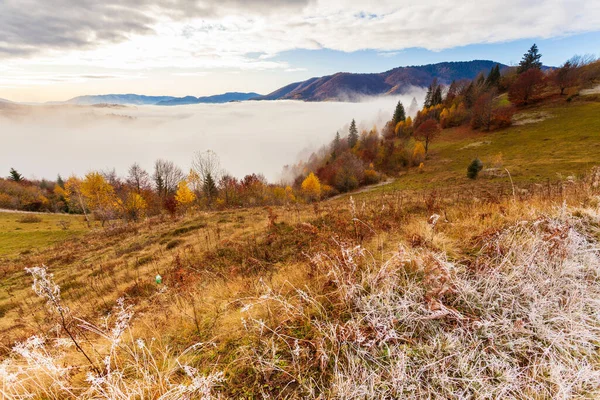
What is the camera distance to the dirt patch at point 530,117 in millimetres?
61184

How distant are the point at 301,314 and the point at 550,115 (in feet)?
284

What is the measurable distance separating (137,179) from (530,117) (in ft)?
319

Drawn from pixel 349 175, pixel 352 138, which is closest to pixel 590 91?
pixel 352 138

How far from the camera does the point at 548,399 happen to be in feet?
6.48

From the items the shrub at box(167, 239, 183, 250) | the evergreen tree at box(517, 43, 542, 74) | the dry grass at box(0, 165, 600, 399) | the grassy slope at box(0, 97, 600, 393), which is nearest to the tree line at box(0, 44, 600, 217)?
the evergreen tree at box(517, 43, 542, 74)

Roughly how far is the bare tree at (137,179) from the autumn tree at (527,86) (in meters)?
103

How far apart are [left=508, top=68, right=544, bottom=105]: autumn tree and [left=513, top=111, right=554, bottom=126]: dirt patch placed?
7.36m

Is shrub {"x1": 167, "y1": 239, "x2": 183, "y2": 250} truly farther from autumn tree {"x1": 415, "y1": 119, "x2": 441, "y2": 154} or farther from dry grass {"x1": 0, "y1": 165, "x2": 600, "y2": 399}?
autumn tree {"x1": 415, "y1": 119, "x2": 441, "y2": 154}

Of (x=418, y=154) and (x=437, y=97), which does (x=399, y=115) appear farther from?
(x=418, y=154)

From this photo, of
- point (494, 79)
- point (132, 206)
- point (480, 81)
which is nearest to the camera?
point (132, 206)

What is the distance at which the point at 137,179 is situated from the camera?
56.3 meters


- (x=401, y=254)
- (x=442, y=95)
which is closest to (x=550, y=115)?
(x=442, y=95)

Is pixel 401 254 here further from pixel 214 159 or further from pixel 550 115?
pixel 550 115

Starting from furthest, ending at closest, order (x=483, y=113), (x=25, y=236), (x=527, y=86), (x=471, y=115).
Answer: (x=471, y=115), (x=527, y=86), (x=483, y=113), (x=25, y=236)
